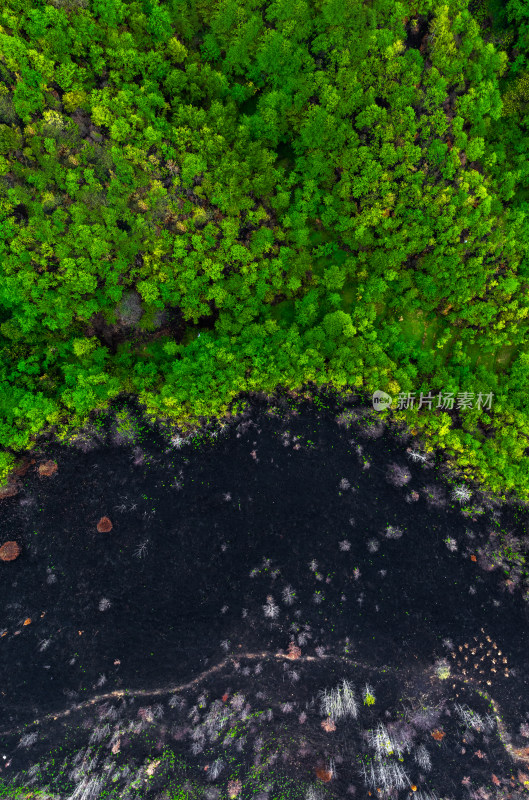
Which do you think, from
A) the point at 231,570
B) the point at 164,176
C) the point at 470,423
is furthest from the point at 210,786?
the point at 164,176

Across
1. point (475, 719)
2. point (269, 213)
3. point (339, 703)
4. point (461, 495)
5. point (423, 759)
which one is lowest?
point (423, 759)

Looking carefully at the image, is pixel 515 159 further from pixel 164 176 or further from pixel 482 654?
pixel 482 654

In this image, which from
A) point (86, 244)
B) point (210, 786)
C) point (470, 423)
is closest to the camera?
point (210, 786)

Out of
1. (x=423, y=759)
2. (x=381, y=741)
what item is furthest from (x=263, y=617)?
(x=423, y=759)

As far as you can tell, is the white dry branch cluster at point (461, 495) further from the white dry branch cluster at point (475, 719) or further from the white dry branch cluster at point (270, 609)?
the white dry branch cluster at point (270, 609)

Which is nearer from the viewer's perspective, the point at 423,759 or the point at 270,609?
the point at 423,759

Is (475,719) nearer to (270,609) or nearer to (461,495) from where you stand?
(461,495)

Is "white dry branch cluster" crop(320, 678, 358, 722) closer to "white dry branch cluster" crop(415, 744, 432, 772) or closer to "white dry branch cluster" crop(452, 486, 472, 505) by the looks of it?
"white dry branch cluster" crop(415, 744, 432, 772)
